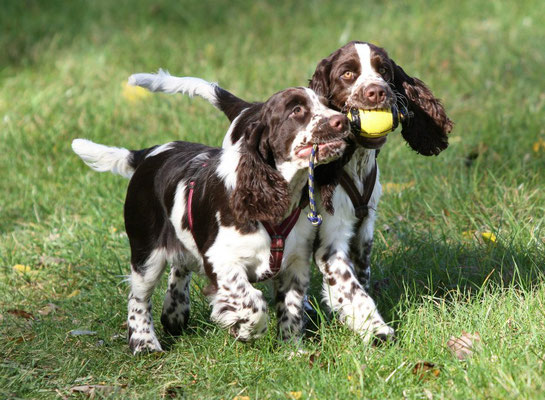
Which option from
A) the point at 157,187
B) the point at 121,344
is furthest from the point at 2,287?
Result: the point at 157,187

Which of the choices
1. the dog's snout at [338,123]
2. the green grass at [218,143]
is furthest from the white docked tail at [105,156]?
the dog's snout at [338,123]

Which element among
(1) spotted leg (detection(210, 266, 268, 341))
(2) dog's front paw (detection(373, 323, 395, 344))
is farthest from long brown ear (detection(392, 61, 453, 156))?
(1) spotted leg (detection(210, 266, 268, 341))

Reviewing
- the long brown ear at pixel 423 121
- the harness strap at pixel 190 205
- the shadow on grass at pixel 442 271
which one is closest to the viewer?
the harness strap at pixel 190 205

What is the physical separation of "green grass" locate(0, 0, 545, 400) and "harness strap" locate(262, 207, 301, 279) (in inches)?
14.4

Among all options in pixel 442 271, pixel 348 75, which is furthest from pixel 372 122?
pixel 442 271

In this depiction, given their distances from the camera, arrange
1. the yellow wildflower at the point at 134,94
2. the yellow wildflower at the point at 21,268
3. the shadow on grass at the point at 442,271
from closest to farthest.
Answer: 1. the shadow on grass at the point at 442,271
2. the yellow wildflower at the point at 21,268
3. the yellow wildflower at the point at 134,94

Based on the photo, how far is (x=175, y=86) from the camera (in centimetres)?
496

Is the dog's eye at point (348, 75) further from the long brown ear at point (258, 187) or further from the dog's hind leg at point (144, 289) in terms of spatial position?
the dog's hind leg at point (144, 289)

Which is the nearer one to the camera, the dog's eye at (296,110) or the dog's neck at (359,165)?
the dog's eye at (296,110)

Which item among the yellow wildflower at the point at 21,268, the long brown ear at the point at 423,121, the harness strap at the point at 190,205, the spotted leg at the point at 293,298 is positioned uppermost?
the long brown ear at the point at 423,121

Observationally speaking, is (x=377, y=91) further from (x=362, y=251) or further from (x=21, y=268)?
(x=21, y=268)

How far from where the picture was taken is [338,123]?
3502 millimetres

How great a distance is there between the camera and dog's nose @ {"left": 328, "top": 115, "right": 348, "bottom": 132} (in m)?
3.50

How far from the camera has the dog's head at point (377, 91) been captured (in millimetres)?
3775
